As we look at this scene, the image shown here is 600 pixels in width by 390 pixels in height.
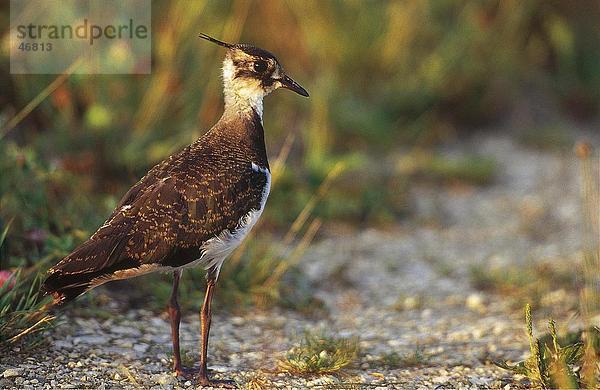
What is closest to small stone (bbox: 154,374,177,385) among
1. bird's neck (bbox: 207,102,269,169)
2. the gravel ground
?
the gravel ground

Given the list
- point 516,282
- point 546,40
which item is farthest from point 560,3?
point 516,282

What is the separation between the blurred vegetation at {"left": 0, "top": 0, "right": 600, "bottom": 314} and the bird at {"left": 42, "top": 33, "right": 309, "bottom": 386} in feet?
2.48

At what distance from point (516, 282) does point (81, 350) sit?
269cm

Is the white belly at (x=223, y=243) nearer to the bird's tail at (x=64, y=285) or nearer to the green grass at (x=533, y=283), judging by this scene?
the bird's tail at (x=64, y=285)

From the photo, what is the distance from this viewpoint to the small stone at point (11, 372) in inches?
145

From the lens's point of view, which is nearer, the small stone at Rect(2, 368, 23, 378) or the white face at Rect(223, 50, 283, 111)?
the small stone at Rect(2, 368, 23, 378)

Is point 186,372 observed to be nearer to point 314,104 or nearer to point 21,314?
point 21,314

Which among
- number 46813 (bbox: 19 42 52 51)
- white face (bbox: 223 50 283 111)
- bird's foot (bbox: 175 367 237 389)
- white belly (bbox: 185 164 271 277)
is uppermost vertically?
number 46813 (bbox: 19 42 52 51)

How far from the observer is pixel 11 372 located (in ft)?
12.1

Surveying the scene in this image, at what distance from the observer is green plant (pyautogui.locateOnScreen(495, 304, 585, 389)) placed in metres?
3.57

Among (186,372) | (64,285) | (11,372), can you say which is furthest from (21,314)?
(186,372)

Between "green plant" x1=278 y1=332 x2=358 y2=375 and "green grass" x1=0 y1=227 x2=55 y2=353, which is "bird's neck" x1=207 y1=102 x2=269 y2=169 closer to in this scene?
"green plant" x1=278 y1=332 x2=358 y2=375

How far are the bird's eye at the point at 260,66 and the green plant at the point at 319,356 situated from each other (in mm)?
1310

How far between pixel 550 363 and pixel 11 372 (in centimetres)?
226
